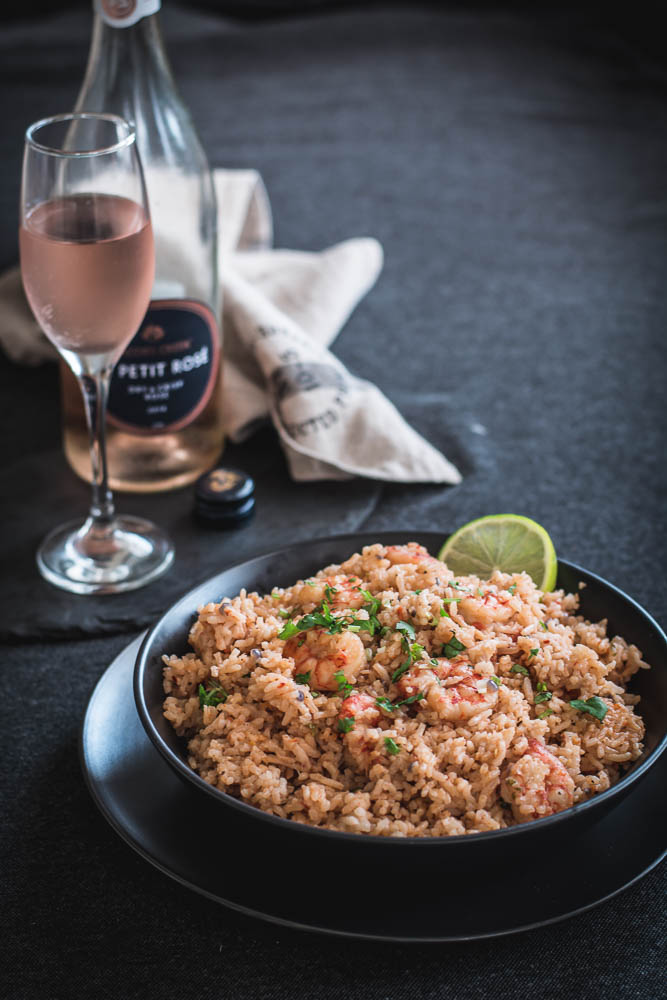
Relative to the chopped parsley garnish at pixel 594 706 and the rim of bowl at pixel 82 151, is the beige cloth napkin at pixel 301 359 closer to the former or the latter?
the rim of bowl at pixel 82 151

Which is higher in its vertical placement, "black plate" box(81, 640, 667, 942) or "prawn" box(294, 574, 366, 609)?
"prawn" box(294, 574, 366, 609)

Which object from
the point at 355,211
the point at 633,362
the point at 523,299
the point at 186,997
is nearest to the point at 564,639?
the point at 186,997

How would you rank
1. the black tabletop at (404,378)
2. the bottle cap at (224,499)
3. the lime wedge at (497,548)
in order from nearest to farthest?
the black tabletop at (404,378), the lime wedge at (497,548), the bottle cap at (224,499)

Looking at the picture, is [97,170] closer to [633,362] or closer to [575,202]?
[633,362]

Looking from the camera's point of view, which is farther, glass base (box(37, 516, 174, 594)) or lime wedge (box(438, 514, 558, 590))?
glass base (box(37, 516, 174, 594))

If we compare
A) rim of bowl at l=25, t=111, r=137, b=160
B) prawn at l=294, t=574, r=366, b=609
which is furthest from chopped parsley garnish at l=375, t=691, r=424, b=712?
rim of bowl at l=25, t=111, r=137, b=160

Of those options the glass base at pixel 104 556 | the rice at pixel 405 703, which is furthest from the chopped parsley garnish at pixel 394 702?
the glass base at pixel 104 556

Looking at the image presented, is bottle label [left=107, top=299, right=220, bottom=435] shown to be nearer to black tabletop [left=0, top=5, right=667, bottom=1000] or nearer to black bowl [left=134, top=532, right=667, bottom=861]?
black tabletop [left=0, top=5, right=667, bottom=1000]
